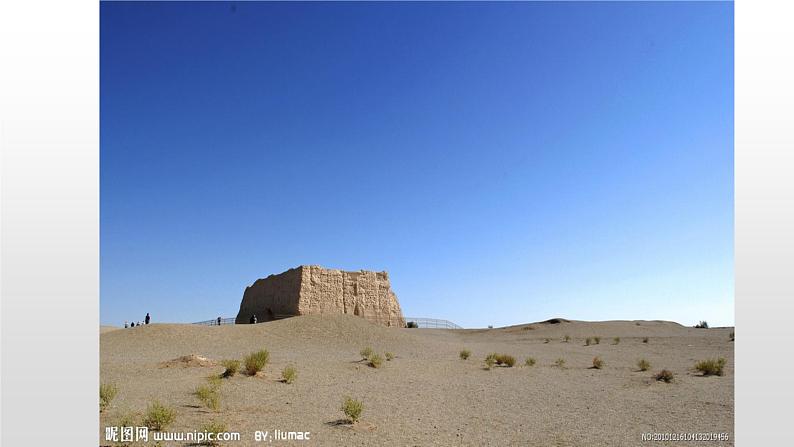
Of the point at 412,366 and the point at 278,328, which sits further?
the point at 278,328

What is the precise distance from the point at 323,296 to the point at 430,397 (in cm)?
2728

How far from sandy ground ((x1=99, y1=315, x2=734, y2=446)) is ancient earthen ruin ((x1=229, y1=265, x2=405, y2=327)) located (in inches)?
536

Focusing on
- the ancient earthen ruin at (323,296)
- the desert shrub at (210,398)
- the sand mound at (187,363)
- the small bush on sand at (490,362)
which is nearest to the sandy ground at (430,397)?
the desert shrub at (210,398)

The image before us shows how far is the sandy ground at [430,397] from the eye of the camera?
884 centimetres

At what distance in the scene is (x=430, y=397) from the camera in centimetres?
1221

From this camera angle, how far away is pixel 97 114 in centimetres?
729

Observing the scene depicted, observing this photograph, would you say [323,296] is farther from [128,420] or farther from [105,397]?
[128,420]

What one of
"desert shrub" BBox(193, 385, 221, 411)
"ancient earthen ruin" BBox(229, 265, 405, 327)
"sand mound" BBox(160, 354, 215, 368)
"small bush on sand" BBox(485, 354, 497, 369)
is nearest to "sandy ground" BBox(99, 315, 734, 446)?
"desert shrub" BBox(193, 385, 221, 411)

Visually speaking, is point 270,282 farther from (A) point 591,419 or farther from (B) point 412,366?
(A) point 591,419

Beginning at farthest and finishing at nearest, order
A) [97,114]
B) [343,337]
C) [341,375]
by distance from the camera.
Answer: [343,337] < [341,375] < [97,114]

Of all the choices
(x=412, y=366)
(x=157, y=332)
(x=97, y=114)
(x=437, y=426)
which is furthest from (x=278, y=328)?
(x=97, y=114)

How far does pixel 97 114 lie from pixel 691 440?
1133 centimetres

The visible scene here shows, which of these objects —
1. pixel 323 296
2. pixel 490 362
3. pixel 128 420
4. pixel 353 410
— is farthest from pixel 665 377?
pixel 323 296

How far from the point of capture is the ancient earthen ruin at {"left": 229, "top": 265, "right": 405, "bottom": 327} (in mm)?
37625
